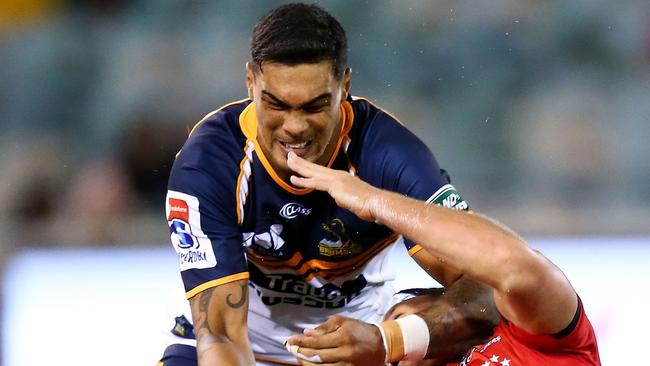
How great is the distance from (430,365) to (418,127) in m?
Answer: 3.73

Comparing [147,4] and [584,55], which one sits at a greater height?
[147,4]

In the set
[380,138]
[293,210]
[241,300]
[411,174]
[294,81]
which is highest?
[294,81]

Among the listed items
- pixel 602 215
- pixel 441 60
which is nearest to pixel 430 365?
pixel 602 215

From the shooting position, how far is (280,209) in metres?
3.67

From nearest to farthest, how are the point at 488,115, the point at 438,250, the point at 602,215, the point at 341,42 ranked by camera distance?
1. the point at 438,250
2. the point at 341,42
3. the point at 602,215
4. the point at 488,115

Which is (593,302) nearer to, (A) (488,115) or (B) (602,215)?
(B) (602,215)

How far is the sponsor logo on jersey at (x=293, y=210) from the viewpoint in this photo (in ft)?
12.1

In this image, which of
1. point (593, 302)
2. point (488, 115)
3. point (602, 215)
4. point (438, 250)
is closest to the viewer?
point (438, 250)

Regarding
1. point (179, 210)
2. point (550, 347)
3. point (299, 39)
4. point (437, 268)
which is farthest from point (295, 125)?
point (550, 347)

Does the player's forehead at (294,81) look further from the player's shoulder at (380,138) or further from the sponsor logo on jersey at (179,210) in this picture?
the sponsor logo on jersey at (179,210)

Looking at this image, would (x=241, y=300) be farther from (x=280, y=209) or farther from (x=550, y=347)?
(x=550, y=347)

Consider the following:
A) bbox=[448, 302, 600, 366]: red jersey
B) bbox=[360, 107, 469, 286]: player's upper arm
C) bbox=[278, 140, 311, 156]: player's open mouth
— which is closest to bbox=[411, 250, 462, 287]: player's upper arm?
bbox=[360, 107, 469, 286]: player's upper arm

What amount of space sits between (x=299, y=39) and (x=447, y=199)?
690 millimetres

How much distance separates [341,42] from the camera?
3484 mm
